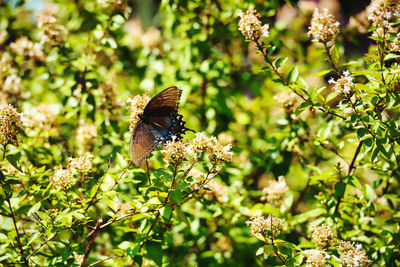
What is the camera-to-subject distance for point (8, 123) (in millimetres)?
1828

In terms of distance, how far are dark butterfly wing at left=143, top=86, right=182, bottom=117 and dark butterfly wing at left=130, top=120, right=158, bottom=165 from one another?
0.11 m

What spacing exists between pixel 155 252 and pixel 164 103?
3.15 ft

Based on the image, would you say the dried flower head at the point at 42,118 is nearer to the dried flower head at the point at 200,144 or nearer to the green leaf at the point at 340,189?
the dried flower head at the point at 200,144

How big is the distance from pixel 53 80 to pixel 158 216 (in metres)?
2.07

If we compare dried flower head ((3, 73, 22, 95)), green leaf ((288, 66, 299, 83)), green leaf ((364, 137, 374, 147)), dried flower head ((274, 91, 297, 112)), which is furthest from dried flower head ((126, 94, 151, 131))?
dried flower head ((3, 73, 22, 95))

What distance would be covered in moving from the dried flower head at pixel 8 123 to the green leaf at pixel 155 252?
3.33 feet

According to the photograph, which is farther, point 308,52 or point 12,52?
point 308,52

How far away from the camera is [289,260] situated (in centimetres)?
171

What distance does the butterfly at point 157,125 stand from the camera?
6.46 ft

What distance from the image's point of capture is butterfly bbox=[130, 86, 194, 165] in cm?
A: 197

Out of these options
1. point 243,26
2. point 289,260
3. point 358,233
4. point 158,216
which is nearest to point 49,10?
point 243,26

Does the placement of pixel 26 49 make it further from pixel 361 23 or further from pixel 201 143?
pixel 361 23

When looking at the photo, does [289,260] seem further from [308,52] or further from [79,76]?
[308,52]

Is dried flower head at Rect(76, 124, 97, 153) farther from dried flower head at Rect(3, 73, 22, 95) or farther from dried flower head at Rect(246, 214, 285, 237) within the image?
dried flower head at Rect(246, 214, 285, 237)
